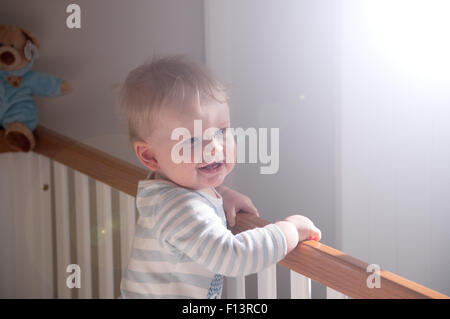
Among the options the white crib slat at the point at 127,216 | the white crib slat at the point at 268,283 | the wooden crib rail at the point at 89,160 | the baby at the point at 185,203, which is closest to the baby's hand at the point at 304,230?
the baby at the point at 185,203

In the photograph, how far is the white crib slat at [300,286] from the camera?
31.9 inches

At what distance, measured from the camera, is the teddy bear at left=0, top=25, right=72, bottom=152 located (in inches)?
51.2

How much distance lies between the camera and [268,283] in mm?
921

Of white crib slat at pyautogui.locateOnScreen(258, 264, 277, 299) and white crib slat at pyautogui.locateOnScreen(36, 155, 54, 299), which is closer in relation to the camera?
white crib slat at pyautogui.locateOnScreen(258, 264, 277, 299)

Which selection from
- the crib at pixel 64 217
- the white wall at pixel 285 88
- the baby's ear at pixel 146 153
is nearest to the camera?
the baby's ear at pixel 146 153

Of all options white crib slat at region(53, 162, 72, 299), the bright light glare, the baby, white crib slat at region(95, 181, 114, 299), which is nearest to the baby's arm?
the baby

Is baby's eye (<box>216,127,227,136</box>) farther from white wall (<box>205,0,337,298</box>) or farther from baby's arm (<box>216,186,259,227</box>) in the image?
white wall (<box>205,0,337,298</box>)

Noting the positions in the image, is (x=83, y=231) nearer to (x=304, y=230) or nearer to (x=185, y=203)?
(x=185, y=203)

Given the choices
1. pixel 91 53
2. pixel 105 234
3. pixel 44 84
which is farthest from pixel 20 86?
pixel 105 234

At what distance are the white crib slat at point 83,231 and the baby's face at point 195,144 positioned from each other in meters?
0.48

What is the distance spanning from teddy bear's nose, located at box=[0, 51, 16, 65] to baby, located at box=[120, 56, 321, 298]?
1.87ft

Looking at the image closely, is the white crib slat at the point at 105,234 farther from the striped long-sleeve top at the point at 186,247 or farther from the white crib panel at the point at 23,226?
the striped long-sleeve top at the point at 186,247
